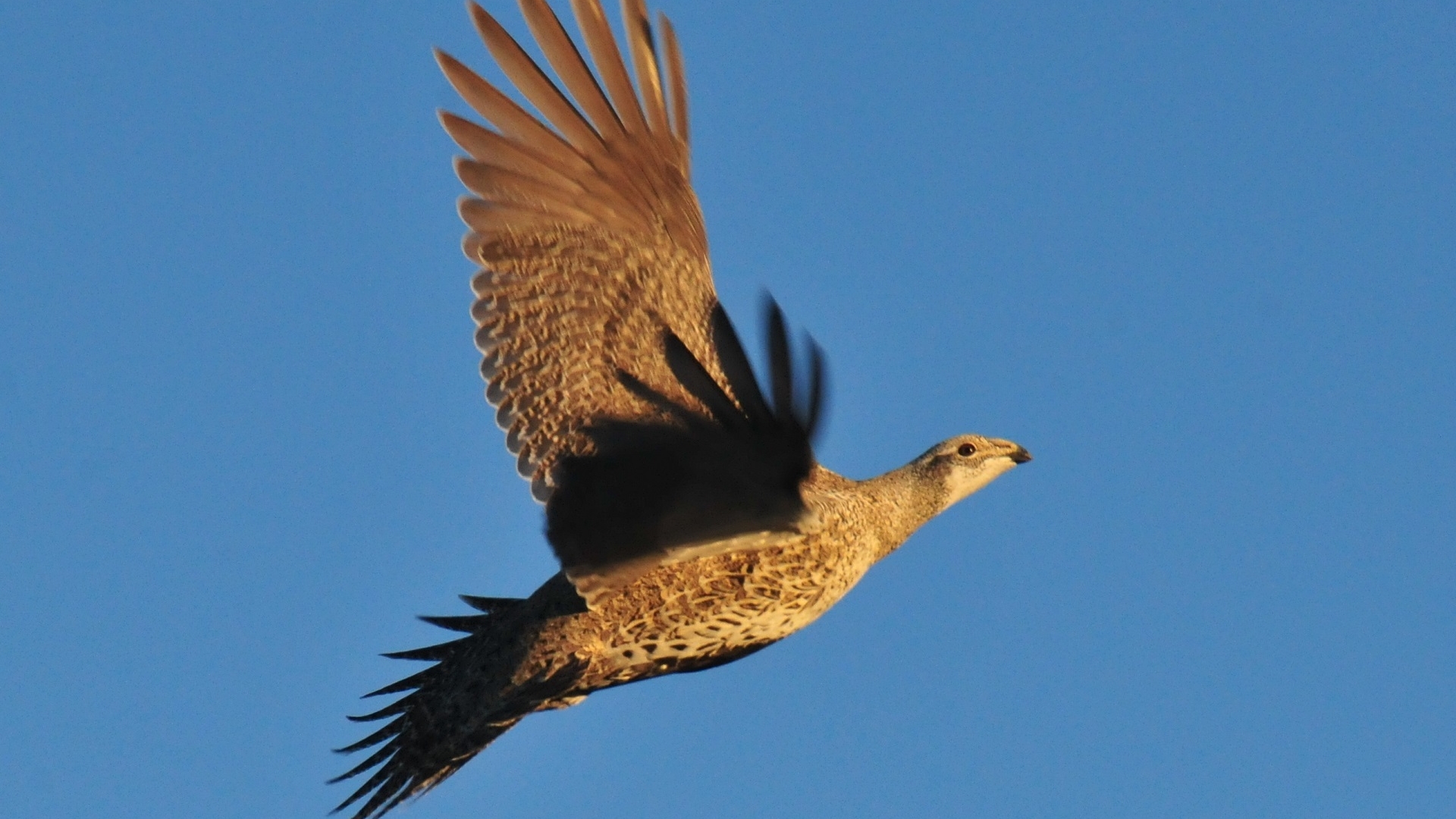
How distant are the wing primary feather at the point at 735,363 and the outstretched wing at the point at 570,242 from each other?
1772 mm

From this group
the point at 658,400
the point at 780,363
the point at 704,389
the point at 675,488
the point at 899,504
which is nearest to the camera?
the point at 780,363

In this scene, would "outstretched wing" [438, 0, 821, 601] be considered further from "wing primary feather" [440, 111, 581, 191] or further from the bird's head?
the bird's head

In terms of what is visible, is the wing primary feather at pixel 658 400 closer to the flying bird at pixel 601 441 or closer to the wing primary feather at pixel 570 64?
the flying bird at pixel 601 441

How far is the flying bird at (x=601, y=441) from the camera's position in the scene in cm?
882

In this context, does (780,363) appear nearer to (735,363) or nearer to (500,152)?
(735,363)

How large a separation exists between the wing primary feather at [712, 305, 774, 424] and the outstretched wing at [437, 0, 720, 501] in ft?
5.82

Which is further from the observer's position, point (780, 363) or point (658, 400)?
point (658, 400)

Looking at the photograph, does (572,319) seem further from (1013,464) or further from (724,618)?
(1013,464)

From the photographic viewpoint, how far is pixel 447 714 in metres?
9.34

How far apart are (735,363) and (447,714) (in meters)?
2.98

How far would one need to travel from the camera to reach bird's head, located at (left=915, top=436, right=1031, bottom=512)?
10.3 meters

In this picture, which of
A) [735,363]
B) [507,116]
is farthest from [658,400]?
[507,116]

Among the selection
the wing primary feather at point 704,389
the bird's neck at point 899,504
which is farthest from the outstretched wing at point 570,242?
the bird's neck at point 899,504

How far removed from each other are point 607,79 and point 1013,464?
3397mm
